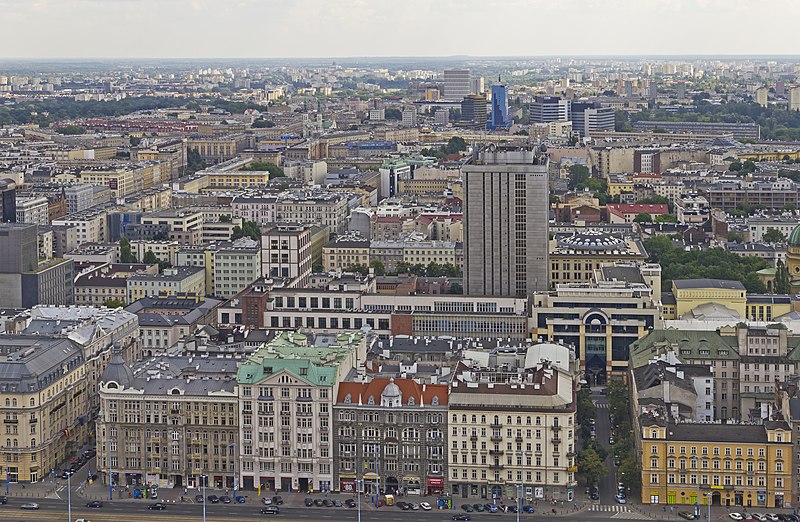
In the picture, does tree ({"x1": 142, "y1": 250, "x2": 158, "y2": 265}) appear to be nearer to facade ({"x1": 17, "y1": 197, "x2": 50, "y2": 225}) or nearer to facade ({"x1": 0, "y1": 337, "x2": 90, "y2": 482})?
facade ({"x1": 17, "y1": 197, "x2": 50, "y2": 225})

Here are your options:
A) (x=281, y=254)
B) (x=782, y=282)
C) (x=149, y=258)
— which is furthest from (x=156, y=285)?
(x=782, y=282)

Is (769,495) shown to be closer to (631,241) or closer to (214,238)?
(631,241)

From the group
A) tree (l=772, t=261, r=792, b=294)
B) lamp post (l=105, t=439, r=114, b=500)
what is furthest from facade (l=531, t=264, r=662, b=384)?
lamp post (l=105, t=439, r=114, b=500)

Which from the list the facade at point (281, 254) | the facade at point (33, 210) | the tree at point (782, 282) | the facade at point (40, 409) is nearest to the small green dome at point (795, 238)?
the tree at point (782, 282)

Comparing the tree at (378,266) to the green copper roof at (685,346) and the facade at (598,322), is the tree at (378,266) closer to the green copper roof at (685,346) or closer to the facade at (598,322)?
the facade at (598,322)

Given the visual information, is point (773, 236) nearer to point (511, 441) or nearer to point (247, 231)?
point (247, 231)
